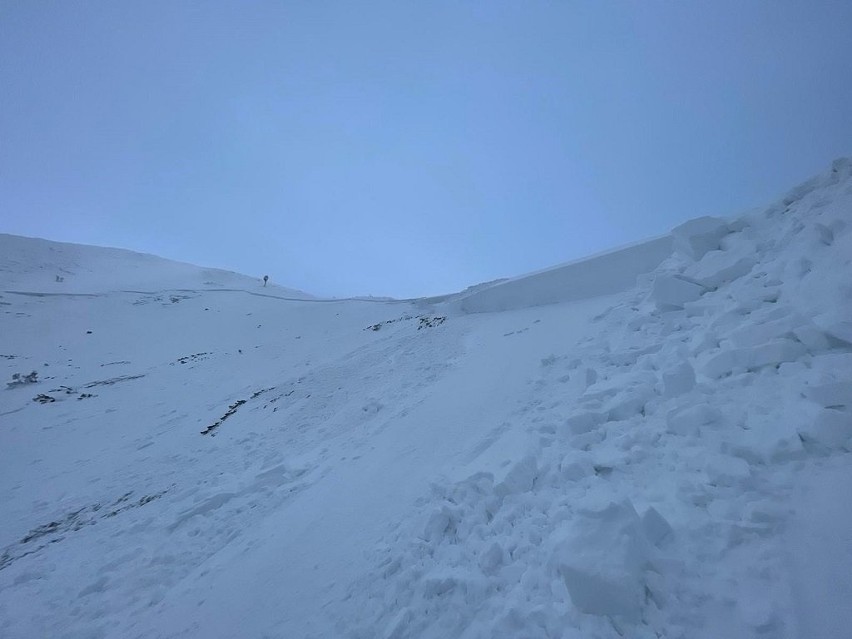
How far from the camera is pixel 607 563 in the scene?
320 cm

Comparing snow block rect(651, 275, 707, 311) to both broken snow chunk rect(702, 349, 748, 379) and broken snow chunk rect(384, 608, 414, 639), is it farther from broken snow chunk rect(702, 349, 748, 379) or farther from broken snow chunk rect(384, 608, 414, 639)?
broken snow chunk rect(384, 608, 414, 639)

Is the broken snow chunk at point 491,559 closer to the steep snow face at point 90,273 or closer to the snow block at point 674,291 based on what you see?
the snow block at point 674,291

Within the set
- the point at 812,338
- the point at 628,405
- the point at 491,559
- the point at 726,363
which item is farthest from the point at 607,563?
the point at 812,338

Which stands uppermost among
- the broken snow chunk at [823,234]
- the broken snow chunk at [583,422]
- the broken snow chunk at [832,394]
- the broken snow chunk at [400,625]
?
the broken snow chunk at [823,234]

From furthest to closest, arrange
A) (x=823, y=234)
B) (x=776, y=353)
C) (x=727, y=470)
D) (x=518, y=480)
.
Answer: (x=823, y=234) → (x=518, y=480) → (x=776, y=353) → (x=727, y=470)

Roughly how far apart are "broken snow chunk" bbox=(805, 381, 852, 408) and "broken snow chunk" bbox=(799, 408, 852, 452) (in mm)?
179

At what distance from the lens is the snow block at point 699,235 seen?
8.56 metres

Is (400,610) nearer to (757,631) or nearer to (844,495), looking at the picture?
(757,631)

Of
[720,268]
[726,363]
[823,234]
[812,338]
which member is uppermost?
[823,234]

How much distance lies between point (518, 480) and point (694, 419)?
7.02 ft

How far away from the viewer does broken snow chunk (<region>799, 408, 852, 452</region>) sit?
→ 351 centimetres

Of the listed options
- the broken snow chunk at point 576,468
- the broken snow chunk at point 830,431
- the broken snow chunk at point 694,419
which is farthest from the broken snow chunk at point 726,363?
the broken snow chunk at point 576,468

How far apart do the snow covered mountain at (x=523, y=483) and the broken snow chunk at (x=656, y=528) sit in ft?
0.07

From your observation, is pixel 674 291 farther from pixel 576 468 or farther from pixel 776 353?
pixel 576 468
